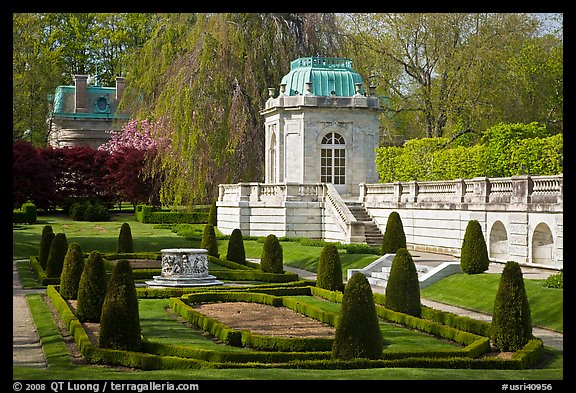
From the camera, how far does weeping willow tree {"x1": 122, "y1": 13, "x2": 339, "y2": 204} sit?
154 feet

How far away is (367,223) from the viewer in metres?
40.2

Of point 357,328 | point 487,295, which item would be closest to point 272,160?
point 487,295

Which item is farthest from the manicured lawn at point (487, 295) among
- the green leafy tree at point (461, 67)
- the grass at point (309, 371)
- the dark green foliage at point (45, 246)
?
the green leafy tree at point (461, 67)

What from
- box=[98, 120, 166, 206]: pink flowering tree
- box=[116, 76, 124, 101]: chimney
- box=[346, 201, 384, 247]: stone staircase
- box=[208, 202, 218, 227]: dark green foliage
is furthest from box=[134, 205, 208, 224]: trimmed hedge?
box=[116, 76, 124, 101]: chimney

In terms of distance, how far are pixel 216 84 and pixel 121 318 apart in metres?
31.9

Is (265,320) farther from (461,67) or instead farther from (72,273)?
(461,67)

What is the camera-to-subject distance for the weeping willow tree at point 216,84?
1843 inches

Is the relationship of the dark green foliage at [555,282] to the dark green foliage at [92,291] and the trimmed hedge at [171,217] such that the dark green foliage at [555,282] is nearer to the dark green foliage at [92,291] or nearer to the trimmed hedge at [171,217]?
the dark green foliage at [92,291]

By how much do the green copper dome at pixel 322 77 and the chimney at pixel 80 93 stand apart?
118ft

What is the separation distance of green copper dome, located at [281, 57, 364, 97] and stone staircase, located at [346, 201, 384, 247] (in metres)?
5.77

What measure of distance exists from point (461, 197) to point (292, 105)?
1285cm
